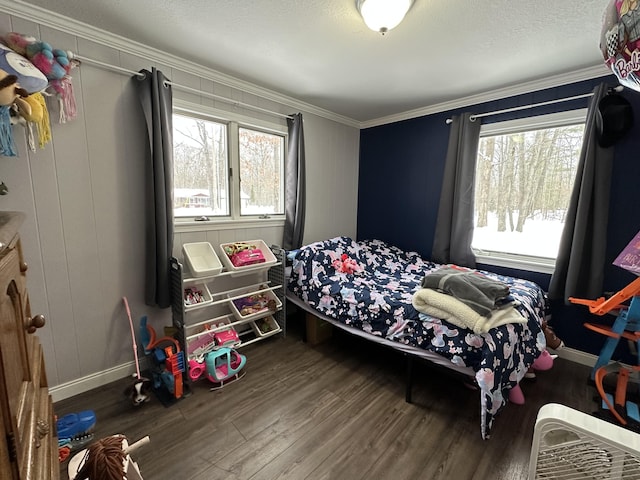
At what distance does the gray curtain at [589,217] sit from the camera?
211 cm

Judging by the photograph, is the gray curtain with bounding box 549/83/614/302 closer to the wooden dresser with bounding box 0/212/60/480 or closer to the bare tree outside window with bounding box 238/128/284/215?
the bare tree outside window with bounding box 238/128/284/215

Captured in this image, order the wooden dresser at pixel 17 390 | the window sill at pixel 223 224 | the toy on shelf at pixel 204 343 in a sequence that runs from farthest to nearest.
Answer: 1. the window sill at pixel 223 224
2. the toy on shelf at pixel 204 343
3. the wooden dresser at pixel 17 390

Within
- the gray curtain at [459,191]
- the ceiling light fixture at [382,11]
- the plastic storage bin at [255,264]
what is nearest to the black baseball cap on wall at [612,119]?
the gray curtain at [459,191]

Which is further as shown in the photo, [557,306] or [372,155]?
[372,155]

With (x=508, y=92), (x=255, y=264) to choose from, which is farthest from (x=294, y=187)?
(x=508, y=92)

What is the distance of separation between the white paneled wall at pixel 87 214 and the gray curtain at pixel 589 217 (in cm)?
313

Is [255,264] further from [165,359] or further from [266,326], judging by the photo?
[165,359]

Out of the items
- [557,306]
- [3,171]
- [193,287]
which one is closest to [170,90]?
[3,171]

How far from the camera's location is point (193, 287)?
2.28m

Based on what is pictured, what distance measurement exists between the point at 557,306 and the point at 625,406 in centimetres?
84

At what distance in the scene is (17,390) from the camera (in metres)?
0.68

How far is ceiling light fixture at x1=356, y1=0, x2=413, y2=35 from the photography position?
1391mm

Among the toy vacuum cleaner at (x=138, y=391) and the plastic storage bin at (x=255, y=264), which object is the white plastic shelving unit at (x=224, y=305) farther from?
the toy vacuum cleaner at (x=138, y=391)

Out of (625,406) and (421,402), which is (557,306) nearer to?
(625,406)
